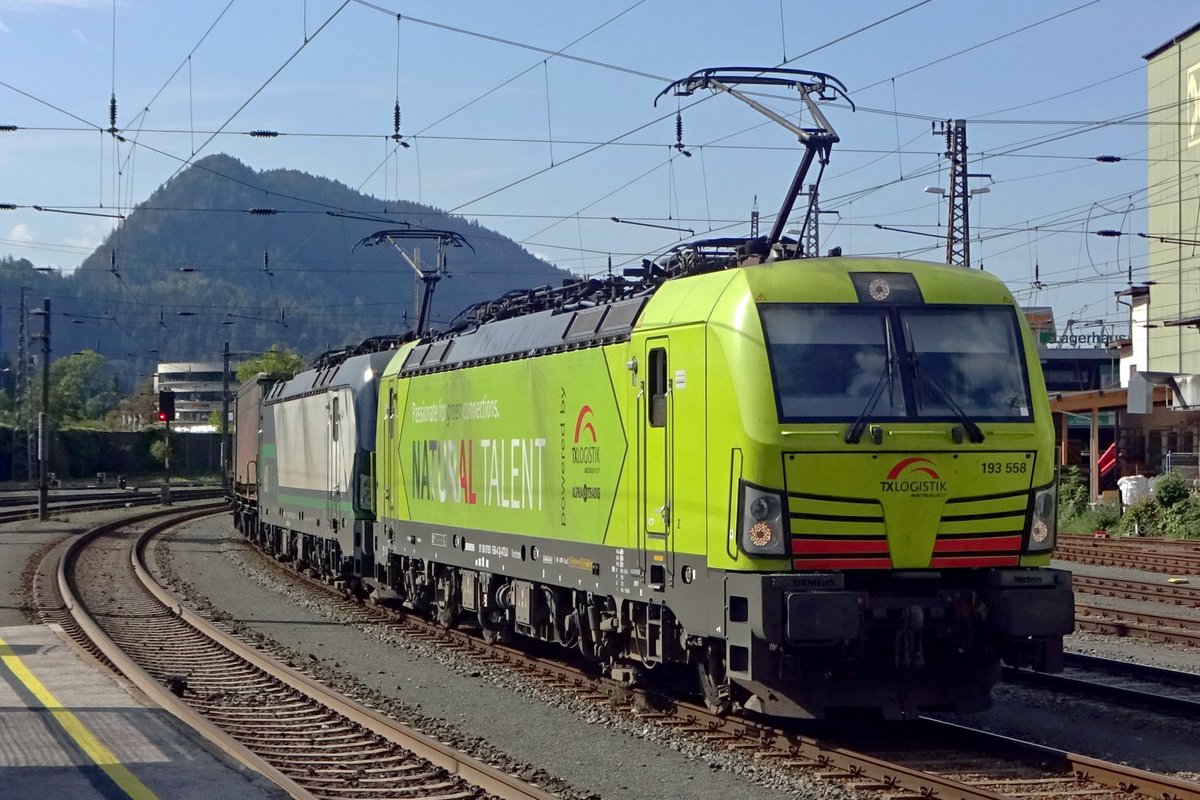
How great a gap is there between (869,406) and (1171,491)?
25.6 meters

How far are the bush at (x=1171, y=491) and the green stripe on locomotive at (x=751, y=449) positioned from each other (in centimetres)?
2404

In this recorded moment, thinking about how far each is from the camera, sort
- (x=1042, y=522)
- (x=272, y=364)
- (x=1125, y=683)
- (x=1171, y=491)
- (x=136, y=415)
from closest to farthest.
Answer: (x=1042, y=522) < (x=1125, y=683) < (x=1171, y=491) < (x=272, y=364) < (x=136, y=415)

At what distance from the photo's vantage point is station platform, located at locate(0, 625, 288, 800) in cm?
892

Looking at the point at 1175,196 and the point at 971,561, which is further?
the point at 1175,196

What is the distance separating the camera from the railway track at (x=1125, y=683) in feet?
38.0

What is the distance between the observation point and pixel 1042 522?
1041 cm

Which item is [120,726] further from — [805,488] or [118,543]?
[118,543]

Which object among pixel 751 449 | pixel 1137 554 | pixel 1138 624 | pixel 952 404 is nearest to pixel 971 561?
pixel 952 404

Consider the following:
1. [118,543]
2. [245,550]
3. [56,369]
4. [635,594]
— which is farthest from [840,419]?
[56,369]

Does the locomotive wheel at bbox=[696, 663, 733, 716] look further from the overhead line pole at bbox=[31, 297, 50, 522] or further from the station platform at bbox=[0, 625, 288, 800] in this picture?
the overhead line pole at bbox=[31, 297, 50, 522]

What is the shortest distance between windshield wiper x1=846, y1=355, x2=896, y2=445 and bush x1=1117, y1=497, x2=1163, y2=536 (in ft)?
82.3

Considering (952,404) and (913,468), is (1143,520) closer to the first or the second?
(952,404)

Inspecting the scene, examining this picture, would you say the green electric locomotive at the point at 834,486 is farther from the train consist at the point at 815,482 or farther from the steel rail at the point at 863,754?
the steel rail at the point at 863,754

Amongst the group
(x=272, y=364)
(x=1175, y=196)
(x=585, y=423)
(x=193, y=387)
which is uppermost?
(x=1175, y=196)
